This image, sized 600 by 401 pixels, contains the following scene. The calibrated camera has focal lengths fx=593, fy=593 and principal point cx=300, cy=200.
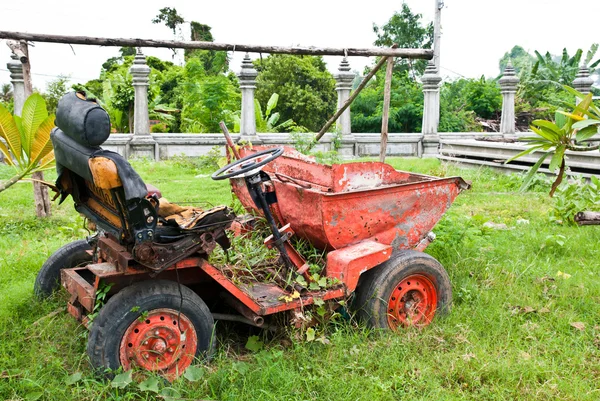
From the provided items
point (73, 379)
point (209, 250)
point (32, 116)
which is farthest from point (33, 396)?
point (32, 116)

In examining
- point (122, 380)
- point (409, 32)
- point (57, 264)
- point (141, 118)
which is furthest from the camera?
point (409, 32)

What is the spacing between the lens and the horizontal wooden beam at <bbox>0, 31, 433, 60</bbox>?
5566 mm

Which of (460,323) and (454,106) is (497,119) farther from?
(460,323)

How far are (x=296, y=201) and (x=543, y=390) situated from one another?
6.53 feet

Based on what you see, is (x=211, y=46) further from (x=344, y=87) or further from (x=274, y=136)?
(x=344, y=87)

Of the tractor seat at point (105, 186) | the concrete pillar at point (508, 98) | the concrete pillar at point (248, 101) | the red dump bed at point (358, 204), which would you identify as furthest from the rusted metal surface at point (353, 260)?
the concrete pillar at point (508, 98)

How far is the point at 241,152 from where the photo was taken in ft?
17.7

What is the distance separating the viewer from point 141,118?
1539 centimetres

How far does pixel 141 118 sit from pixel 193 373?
1287 centimetres

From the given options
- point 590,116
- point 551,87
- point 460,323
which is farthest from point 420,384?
point 551,87

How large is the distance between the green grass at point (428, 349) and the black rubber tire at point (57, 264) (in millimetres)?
94

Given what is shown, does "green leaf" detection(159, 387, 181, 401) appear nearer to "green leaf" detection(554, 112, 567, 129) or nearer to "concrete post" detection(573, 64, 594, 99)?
"green leaf" detection(554, 112, 567, 129)

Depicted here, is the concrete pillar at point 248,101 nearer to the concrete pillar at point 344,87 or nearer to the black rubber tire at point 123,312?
the concrete pillar at point 344,87

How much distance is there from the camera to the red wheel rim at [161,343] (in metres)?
3.40
